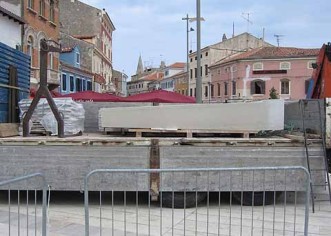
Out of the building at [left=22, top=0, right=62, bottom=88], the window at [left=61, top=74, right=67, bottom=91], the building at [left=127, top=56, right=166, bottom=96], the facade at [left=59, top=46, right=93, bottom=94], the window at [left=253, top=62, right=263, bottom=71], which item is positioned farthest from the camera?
the building at [left=127, top=56, right=166, bottom=96]

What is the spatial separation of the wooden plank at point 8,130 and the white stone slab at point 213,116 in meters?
2.14

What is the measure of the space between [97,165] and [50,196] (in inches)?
63.6

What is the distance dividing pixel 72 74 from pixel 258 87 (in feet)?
107

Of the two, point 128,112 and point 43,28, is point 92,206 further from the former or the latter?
point 43,28

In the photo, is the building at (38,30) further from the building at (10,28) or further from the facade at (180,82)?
the facade at (180,82)

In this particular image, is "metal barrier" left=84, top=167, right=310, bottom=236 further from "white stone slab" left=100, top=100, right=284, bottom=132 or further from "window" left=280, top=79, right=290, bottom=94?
"window" left=280, top=79, right=290, bottom=94

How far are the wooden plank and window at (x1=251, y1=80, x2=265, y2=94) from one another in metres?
57.9

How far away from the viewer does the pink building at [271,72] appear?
6275 cm

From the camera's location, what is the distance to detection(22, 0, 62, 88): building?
2753 centimetres

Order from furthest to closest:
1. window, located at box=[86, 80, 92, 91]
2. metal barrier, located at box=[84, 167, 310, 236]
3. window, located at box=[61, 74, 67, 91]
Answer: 1. window, located at box=[86, 80, 92, 91]
2. window, located at box=[61, 74, 67, 91]
3. metal barrier, located at box=[84, 167, 310, 236]

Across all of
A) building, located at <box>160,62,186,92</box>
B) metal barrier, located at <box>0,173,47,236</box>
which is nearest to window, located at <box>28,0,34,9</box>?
metal barrier, located at <box>0,173,47,236</box>

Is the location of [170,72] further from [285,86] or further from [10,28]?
[10,28]

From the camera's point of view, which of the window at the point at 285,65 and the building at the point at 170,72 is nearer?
the window at the point at 285,65

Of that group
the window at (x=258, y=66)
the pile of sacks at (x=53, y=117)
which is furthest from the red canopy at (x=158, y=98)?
the window at (x=258, y=66)
